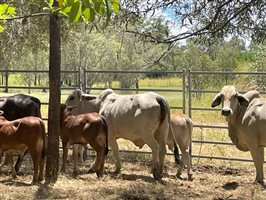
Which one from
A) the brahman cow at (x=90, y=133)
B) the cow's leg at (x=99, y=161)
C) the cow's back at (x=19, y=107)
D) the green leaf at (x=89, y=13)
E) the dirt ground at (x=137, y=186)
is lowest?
the dirt ground at (x=137, y=186)

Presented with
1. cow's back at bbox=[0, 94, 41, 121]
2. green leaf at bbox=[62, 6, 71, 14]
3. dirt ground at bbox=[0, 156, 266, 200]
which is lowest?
dirt ground at bbox=[0, 156, 266, 200]

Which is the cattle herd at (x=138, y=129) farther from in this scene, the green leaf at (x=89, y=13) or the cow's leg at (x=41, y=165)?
the green leaf at (x=89, y=13)

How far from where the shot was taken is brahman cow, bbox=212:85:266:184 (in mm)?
7441

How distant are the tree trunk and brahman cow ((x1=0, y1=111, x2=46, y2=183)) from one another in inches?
5.2

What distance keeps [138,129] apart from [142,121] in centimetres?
18

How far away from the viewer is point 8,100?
29.2 feet

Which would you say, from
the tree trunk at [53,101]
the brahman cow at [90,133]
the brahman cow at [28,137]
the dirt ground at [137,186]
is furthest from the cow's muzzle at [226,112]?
the brahman cow at [28,137]

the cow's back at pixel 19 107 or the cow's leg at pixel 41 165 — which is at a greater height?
the cow's back at pixel 19 107

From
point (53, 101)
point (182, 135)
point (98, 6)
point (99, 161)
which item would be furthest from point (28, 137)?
point (98, 6)

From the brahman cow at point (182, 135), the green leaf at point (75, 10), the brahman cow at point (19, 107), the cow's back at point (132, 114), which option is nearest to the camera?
the green leaf at point (75, 10)

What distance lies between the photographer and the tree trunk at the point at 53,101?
22.4 ft

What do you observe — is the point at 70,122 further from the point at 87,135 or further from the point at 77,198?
the point at 77,198

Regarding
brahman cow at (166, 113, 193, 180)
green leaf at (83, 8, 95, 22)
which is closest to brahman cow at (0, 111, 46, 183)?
brahman cow at (166, 113, 193, 180)

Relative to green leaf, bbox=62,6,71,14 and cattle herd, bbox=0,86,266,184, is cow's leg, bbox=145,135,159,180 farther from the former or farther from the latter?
green leaf, bbox=62,6,71,14
